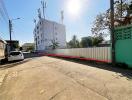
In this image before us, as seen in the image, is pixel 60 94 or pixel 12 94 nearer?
pixel 60 94

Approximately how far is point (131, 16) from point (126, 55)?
9386 millimetres

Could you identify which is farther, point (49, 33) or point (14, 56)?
point (49, 33)

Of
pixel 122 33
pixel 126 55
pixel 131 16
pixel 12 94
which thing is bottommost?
pixel 12 94

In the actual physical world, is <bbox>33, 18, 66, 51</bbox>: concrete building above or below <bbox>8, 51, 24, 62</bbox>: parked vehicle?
above

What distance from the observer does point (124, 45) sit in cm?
1215

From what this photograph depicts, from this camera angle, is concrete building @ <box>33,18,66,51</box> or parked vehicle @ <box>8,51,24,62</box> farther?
concrete building @ <box>33,18,66,51</box>

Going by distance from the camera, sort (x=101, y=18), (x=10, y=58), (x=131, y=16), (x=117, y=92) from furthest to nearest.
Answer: (x=101, y=18)
(x=10, y=58)
(x=131, y=16)
(x=117, y=92)

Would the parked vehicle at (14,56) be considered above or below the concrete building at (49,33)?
Result: below

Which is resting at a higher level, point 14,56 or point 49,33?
point 49,33

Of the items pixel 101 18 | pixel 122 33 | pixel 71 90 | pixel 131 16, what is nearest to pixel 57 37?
pixel 101 18

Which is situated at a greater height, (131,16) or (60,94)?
(131,16)

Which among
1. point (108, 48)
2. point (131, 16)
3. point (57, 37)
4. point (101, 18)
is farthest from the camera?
point (57, 37)

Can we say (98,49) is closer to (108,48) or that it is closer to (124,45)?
(108,48)

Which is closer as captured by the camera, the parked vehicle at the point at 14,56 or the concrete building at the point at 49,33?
the parked vehicle at the point at 14,56
